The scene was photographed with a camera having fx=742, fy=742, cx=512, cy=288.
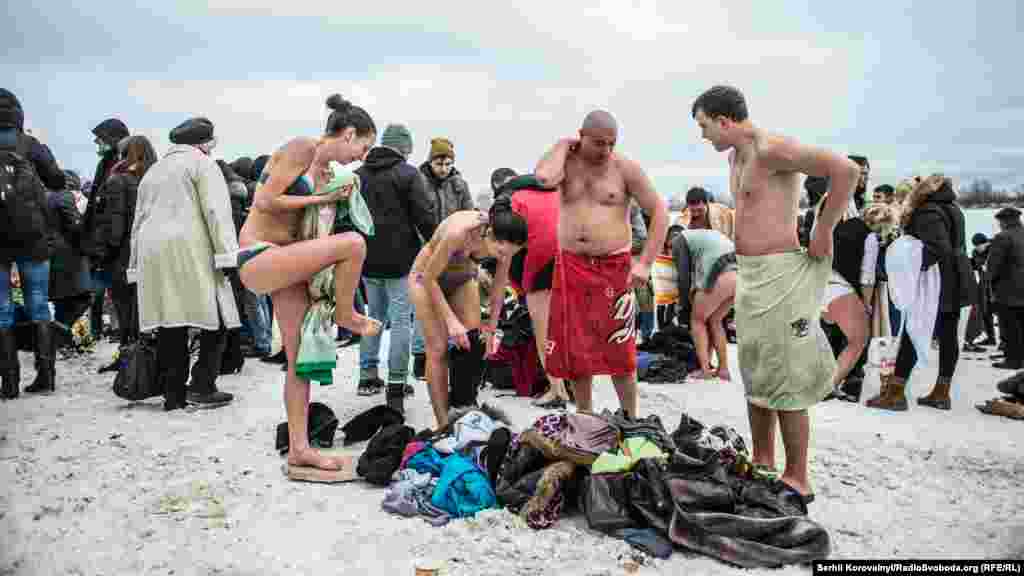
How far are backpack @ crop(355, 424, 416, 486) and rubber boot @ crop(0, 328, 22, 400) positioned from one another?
329 centimetres

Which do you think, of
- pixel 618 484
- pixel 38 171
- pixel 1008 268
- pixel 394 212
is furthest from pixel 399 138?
pixel 1008 268

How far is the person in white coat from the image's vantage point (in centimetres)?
523

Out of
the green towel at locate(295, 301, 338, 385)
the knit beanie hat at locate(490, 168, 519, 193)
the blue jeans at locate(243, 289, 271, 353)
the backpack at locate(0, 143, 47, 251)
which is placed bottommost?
the blue jeans at locate(243, 289, 271, 353)

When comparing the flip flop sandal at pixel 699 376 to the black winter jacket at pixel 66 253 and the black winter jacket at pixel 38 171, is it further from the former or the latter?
the black winter jacket at pixel 66 253

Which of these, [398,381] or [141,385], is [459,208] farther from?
[141,385]

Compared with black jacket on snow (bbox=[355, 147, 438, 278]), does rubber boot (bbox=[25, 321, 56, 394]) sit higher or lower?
lower

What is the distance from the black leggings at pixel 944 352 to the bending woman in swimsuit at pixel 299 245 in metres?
4.39

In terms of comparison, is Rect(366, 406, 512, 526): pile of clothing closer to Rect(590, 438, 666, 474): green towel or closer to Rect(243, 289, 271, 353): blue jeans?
Rect(590, 438, 666, 474): green towel

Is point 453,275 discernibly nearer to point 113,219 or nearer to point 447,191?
point 447,191

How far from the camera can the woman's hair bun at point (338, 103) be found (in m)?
4.02

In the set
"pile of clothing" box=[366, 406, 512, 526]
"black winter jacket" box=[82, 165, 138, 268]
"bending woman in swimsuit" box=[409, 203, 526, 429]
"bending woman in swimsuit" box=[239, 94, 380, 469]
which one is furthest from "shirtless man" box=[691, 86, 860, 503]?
"black winter jacket" box=[82, 165, 138, 268]

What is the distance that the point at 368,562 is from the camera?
9.88 ft

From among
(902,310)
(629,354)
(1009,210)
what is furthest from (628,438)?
(1009,210)

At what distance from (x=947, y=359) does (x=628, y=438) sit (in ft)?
12.2
